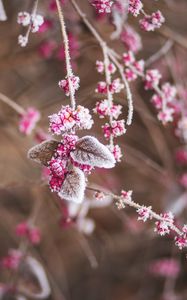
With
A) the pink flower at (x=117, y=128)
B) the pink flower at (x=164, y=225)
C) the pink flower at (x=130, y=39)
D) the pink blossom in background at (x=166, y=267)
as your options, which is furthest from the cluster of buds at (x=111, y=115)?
the pink blossom in background at (x=166, y=267)

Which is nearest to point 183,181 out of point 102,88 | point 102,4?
point 102,88

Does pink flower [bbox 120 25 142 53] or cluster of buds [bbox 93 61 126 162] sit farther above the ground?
pink flower [bbox 120 25 142 53]

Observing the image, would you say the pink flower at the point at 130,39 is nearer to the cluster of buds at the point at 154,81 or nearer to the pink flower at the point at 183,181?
the cluster of buds at the point at 154,81

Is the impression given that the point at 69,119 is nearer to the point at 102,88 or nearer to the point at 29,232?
the point at 102,88

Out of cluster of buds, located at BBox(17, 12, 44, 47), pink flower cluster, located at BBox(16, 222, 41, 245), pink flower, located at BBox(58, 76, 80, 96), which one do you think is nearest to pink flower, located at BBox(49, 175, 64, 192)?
pink flower, located at BBox(58, 76, 80, 96)

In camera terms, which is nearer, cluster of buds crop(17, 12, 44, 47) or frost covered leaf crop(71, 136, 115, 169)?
frost covered leaf crop(71, 136, 115, 169)

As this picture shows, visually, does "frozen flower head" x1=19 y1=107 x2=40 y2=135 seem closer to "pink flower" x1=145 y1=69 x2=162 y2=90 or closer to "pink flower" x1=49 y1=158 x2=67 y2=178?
"pink flower" x1=145 y1=69 x2=162 y2=90
